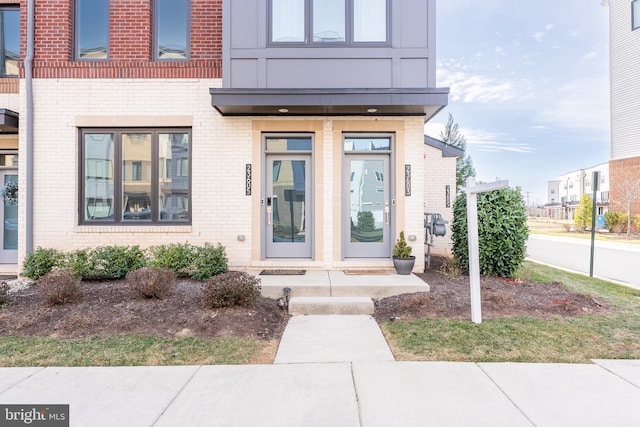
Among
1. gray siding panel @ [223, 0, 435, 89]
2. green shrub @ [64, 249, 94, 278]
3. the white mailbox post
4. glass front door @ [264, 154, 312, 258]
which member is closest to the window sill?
green shrub @ [64, 249, 94, 278]

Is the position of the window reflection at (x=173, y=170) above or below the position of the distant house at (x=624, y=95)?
below

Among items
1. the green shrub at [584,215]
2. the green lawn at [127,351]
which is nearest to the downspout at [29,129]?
the green lawn at [127,351]

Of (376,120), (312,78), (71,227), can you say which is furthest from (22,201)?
(376,120)

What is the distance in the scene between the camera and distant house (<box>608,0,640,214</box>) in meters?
19.3

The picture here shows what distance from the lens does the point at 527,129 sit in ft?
131

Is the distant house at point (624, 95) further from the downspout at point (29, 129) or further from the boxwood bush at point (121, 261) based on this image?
the downspout at point (29, 129)

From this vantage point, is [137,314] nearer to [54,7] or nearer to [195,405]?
[195,405]

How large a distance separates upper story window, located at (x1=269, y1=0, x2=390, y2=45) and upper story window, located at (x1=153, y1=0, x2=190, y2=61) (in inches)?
74.8

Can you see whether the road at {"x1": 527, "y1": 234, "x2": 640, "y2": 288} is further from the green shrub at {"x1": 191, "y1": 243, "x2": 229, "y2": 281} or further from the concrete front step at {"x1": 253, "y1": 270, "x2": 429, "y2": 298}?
the green shrub at {"x1": 191, "y1": 243, "x2": 229, "y2": 281}

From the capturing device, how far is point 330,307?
512cm

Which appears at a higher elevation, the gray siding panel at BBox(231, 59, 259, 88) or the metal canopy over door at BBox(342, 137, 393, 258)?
the gray siding panel at BBox(231, 59, 259, 88)

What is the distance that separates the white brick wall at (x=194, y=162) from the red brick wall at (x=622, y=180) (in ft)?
68.3

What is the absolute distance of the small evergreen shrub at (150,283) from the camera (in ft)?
16.4

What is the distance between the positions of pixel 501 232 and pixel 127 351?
6.20 metres
